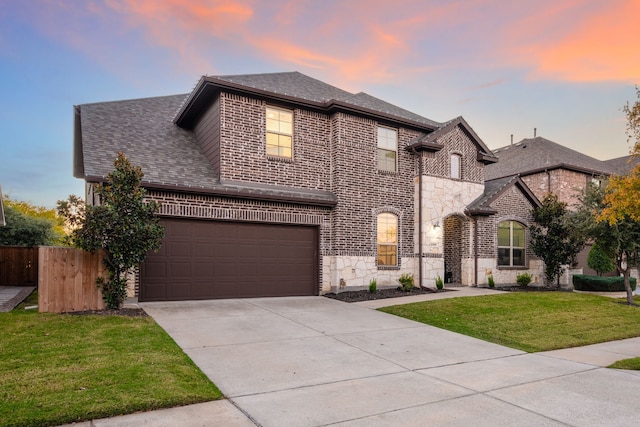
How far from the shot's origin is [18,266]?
58.5 ft

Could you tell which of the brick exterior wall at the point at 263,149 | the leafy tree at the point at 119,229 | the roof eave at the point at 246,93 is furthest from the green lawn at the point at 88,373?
the roof eave at the point at 246,93

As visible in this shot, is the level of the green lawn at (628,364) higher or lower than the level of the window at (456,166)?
lower

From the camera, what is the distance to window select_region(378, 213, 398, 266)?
49.4 ft

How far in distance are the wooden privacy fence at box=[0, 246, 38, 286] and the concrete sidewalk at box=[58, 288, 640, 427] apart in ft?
38.9

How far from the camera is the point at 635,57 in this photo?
34.3 feet

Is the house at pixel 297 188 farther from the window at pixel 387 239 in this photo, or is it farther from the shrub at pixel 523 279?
the shrub at pixel 523 279

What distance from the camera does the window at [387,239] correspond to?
15055mm

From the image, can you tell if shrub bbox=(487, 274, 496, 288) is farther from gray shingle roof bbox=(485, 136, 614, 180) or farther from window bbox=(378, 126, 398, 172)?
gray shingle roof bbox=(485, 136, 614, 180)

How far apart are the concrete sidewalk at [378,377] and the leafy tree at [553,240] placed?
28.2 ft

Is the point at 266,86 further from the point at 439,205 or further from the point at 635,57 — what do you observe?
the point at 635,57

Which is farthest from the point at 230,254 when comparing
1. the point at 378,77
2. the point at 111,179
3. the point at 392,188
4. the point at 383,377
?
the point at 378,77

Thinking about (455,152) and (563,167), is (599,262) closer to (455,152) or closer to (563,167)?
(563,167)

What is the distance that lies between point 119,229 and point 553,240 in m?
16.3

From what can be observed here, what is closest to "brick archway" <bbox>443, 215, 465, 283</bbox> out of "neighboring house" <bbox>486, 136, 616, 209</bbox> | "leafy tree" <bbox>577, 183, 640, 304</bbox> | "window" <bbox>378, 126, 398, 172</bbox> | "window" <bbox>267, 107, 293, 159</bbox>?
"window" <bbox>378, 126, 398, 172</bbox>
